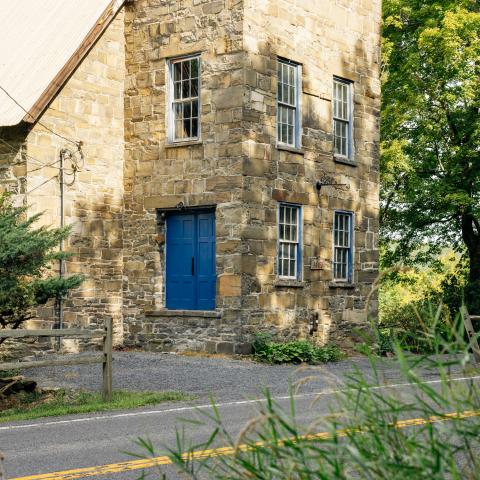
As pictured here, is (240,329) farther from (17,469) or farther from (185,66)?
(17,469)

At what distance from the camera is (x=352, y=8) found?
2275 cm

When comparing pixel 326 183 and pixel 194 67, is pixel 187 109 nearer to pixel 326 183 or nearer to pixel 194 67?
pixel 194 67

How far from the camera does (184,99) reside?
67.7 ft

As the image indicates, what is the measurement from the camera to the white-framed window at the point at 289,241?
2039cm

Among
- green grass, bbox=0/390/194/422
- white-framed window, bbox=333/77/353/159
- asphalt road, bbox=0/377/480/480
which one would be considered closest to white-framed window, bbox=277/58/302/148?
white-framed window, bbox=333/77/353/159

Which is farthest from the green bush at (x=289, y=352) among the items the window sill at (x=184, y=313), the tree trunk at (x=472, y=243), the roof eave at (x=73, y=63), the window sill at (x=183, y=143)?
the tree trunk at (x=472, y=243)

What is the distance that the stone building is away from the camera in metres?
19.3

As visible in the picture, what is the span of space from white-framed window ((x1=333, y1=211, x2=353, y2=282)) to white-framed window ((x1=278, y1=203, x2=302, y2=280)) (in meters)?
1.56

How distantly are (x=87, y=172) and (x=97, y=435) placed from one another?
11081 mm

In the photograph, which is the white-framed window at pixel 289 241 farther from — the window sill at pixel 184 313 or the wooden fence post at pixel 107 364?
the wooden fence post at pixel 107 364

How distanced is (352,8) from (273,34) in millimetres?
3545

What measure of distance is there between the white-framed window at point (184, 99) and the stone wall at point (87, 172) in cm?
129

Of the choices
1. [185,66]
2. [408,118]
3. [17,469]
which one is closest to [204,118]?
[185,66]

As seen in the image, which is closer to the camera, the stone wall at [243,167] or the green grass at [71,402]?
the green grass at [71,402]
